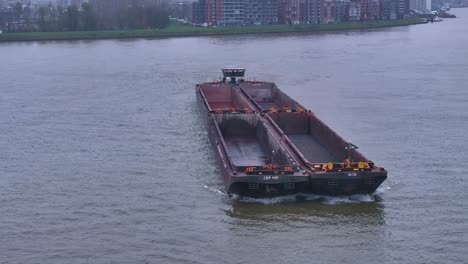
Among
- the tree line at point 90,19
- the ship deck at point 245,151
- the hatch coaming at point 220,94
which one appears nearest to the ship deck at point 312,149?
the ship deck at point 245,151

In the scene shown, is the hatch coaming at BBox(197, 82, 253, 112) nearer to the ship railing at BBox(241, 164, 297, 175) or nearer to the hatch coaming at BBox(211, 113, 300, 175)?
the hatch coaming at BBox(211, 113, 300, 175)

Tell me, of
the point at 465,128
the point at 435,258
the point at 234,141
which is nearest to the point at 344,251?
the point at 435,258

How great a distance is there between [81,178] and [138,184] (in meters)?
1.26

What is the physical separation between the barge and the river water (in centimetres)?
29

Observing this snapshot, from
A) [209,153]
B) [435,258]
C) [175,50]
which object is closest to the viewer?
[435,258]

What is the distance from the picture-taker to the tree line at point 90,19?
63.6 meters

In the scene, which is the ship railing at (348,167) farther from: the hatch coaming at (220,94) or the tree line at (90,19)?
the tree line at (90,19)

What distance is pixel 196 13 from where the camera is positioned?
264 feet

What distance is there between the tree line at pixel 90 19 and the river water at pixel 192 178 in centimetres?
3185

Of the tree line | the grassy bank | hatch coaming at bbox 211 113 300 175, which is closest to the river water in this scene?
hatch coaming at bbox 211 113 300 175

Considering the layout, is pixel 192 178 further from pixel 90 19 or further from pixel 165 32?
pixel 90 19

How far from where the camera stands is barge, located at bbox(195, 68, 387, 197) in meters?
13.4

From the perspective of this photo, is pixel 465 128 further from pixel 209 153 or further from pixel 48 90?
pixel 48 90

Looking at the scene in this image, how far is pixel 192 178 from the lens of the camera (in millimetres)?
15227
